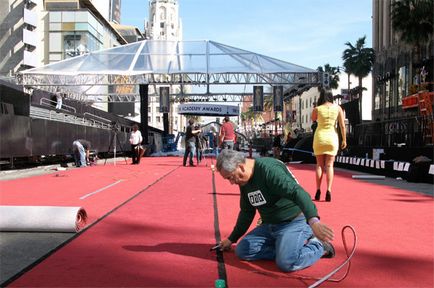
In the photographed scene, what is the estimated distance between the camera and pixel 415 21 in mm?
46469

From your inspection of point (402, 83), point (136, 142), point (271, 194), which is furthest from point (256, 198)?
point (402, 83)

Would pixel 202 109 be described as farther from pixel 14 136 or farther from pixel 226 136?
pixel 14 136

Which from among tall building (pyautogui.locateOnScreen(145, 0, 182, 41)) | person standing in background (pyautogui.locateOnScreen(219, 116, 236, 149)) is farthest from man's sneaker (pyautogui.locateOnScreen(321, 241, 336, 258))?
tall building (pyautogui.locateOnScreen(145, 0, 182, 41))

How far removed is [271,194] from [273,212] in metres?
0.21

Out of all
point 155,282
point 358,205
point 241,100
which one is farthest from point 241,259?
point 241,100

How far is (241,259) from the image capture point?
4.27 metres

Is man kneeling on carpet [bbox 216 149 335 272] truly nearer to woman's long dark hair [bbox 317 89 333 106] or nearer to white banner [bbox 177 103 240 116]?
woman's long dark hair [bbox 317 89 333 106]

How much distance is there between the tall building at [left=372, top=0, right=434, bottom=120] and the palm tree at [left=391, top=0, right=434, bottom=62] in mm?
941

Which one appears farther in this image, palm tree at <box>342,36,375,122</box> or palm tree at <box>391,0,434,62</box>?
palm tree at <box>342,36,375,122</box>

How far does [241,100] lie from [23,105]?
33617mm

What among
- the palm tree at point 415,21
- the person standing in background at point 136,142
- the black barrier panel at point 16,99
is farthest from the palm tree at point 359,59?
the black barrier panel at point 16,99

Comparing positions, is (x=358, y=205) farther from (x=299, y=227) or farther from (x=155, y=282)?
(x=155, y=282)

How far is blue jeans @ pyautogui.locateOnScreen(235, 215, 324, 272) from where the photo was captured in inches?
152

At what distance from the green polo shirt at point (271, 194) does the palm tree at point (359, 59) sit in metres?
71.5
